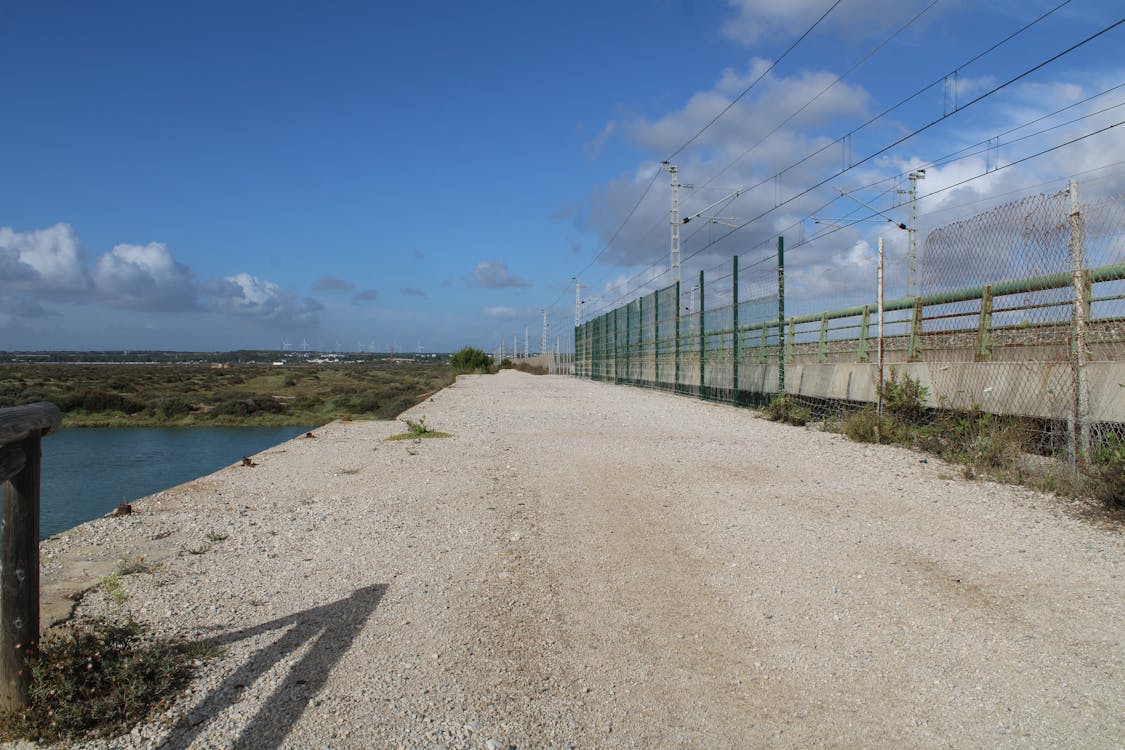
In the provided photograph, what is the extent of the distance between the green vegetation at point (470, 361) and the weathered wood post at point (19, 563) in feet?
199

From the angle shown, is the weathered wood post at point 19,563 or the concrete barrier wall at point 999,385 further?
the concrete barrier wall at point 999,385

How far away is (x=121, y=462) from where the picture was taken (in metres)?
16.9

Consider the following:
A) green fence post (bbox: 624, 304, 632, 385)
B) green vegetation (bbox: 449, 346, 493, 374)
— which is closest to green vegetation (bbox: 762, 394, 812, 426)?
green fence post (bbox: 624, 304, 632, 385)

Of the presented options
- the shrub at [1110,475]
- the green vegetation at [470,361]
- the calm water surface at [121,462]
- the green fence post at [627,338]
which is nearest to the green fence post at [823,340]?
the shrub at [1110,475]

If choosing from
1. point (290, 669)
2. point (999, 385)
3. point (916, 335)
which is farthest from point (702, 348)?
point (290, 669)

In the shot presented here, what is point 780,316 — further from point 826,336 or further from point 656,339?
point 656,339

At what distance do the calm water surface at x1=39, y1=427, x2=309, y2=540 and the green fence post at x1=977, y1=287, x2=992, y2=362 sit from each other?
8312mm

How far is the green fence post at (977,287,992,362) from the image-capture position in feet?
26.1

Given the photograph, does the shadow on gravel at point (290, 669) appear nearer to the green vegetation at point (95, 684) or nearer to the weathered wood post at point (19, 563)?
the green vegetation at point (95, 684)

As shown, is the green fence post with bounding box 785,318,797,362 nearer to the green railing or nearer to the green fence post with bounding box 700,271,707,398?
the green railing

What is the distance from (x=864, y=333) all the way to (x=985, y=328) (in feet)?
10.8

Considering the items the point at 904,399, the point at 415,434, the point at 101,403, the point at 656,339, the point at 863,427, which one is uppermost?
the point at 656,339

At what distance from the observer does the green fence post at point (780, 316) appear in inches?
542

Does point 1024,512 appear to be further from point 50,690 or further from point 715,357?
point 715,357
